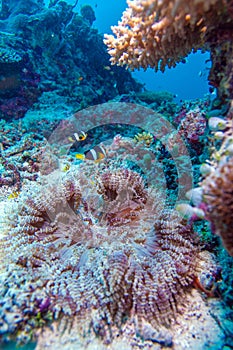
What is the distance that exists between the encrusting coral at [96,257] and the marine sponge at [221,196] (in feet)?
2.45

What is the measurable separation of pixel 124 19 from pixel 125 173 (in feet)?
5.79

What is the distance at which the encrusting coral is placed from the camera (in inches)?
74.4

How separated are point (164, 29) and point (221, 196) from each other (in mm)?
1598

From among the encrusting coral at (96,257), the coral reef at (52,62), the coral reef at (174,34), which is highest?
the coral reef at (52,62)

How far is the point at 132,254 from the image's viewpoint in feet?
7.41

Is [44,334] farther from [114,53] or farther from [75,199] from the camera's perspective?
[114,53]

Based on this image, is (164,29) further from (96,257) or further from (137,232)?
(96,257)

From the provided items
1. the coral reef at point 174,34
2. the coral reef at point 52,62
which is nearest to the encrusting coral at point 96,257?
the coral reef at point 174,34

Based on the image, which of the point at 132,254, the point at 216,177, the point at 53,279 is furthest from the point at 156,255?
the point at 216,177

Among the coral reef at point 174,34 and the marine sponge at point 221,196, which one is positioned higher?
the coral reef at point 174,34

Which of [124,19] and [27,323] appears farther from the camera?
[124,19]

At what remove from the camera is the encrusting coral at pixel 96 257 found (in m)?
1.89

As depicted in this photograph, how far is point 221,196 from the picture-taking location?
4.82ft

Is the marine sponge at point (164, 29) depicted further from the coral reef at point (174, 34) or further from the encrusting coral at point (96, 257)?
the encrusting coral at point (96, 257)
